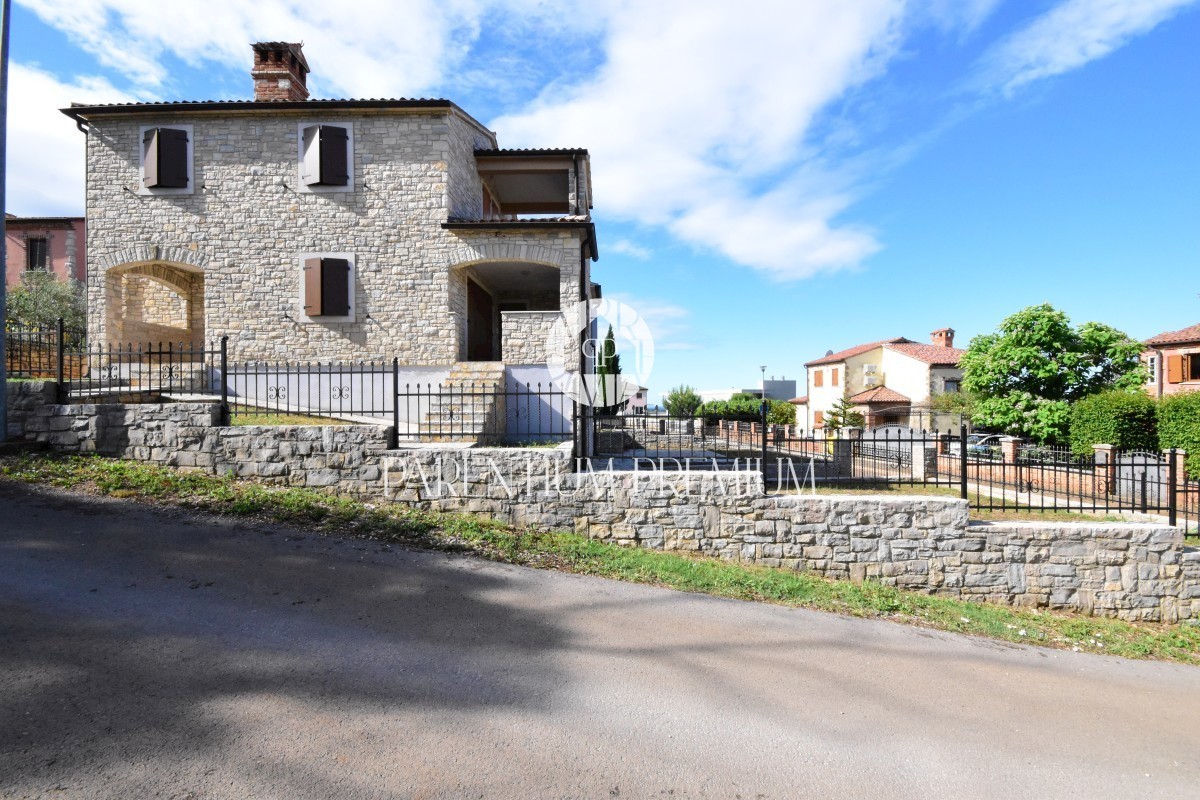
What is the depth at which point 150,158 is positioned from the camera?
42.9 ft

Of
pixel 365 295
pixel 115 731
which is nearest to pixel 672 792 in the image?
pixel 115 731

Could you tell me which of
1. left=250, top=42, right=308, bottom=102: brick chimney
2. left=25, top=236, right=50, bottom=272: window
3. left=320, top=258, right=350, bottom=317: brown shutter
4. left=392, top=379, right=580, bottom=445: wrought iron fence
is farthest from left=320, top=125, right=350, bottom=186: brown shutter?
left=25, top=236, right=50, bottom=272: window

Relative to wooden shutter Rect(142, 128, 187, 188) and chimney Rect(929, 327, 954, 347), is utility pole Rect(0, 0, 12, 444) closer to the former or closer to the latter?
wooden shutter Rect(142, 128, 187, 188)

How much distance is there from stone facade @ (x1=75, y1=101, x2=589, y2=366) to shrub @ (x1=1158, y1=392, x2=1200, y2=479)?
1644 centimetres

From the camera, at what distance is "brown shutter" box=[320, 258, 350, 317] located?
43.0 ft

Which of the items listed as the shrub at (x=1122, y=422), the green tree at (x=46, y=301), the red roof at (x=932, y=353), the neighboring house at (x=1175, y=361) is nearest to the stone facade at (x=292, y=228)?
the green tree at (x=46, y=301)

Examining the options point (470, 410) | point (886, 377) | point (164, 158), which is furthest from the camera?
point (886, 377)

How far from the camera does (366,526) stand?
6.87 meters

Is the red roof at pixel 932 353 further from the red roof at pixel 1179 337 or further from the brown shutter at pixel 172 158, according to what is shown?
the brown shutter at pixel 172 158

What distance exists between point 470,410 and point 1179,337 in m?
35.6

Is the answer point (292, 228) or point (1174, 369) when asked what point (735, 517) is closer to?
point (292, 228)

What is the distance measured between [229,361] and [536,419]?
7.53 meters

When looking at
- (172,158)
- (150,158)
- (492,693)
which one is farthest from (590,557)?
(150,158)

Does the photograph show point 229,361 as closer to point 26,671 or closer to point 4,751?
point 26,671
